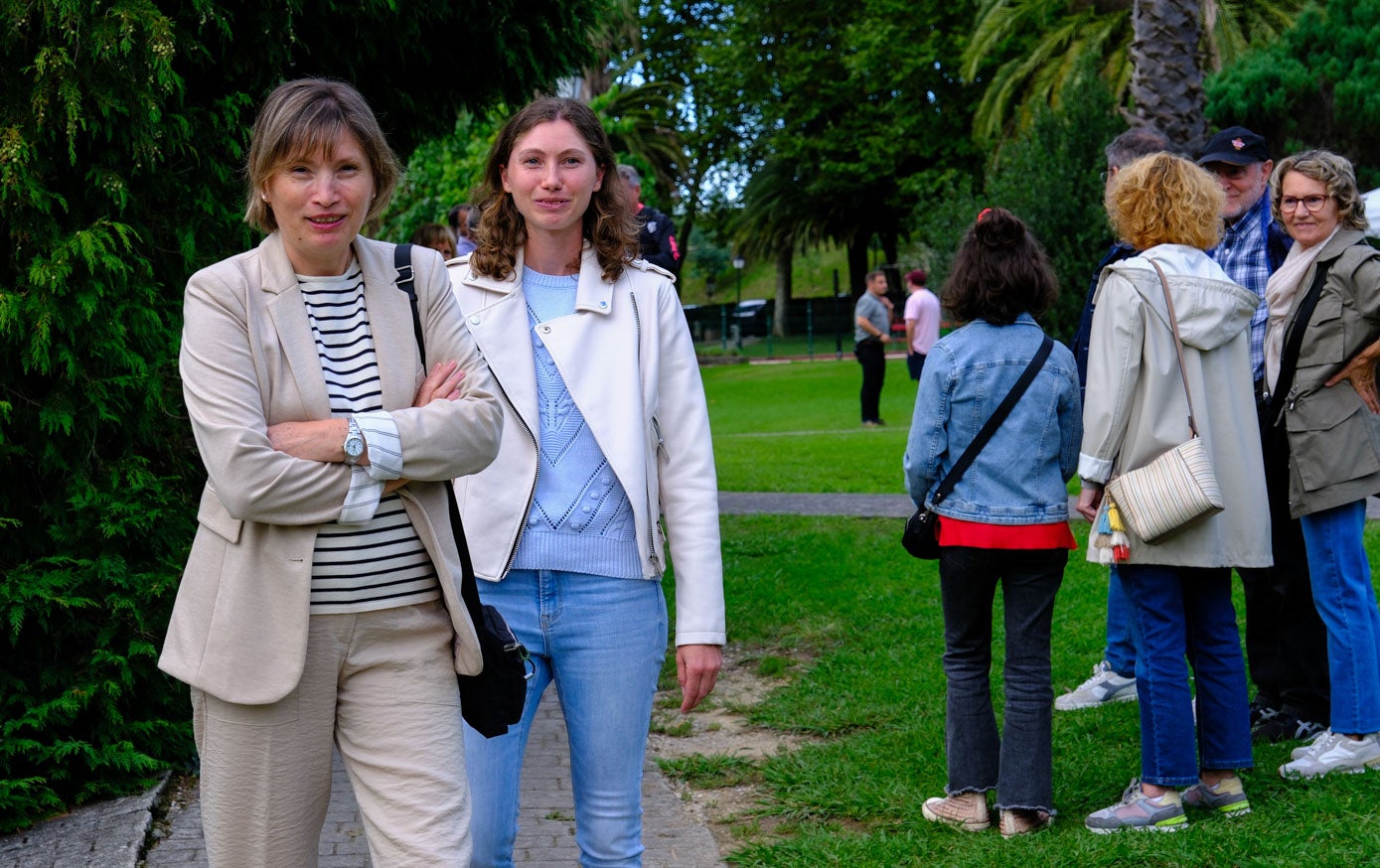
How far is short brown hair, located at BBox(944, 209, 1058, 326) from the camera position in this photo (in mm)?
4504

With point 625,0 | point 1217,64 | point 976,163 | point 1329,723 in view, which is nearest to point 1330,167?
point 1329,723

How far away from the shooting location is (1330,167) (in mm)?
5043

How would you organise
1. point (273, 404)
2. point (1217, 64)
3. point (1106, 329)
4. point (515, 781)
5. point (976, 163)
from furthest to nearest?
1. point (976, 163)
2. point (1217, 64)
3. point (1106, 329)
4. point (515, 781)
5. point (273, 404)

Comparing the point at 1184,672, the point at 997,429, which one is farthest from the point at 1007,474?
the point at 1184,672

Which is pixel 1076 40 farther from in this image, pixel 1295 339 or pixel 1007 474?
pixel 1007 474

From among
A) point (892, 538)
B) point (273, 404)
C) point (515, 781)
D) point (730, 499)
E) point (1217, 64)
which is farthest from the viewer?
point (1217, 64)

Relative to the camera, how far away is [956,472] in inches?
178

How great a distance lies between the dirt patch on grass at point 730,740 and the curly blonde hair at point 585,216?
2286 millimetres

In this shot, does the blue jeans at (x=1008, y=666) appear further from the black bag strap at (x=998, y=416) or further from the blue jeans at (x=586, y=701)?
the blue jeans at (x=586, y=701)

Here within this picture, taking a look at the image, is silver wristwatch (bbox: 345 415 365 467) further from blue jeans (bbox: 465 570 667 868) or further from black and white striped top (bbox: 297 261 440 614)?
blue jeans (bbox: 465 570 667 868)

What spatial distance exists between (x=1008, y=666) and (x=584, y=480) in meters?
2.12

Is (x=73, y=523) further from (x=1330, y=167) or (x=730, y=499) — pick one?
(x=730, y=499)

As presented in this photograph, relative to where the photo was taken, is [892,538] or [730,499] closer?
[892,538]

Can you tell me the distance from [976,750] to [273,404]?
111 inches
